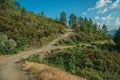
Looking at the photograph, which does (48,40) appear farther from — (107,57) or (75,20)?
(75,20)

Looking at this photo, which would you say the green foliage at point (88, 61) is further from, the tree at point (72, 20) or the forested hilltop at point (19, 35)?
the tree at point (72, 20)

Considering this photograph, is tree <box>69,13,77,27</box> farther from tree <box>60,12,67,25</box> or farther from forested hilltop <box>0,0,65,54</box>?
forested hilltop <box>0,0,65,54</box>

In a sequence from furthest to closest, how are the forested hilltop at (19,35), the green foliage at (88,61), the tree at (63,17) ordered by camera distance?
1. the tree at (63,17)
2. the forested hilltop at (19,35)
3. the green foliage at (88,61)

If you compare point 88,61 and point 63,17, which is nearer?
point 88,61

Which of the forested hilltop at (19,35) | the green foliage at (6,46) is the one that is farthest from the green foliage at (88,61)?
the forested hilltop at (19,35)

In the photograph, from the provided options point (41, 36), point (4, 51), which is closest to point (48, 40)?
point (41, 36)

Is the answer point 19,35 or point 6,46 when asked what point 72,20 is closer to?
point 19,35

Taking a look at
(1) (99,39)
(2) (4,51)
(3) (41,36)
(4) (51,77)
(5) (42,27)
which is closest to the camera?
(4) (51,77)

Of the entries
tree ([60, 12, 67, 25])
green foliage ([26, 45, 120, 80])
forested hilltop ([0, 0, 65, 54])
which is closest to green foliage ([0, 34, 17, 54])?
forested hilltop ([0, 0, 65, 54])

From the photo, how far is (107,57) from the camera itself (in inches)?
1889

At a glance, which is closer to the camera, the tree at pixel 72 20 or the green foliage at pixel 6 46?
the green foliage at pixel 6 46

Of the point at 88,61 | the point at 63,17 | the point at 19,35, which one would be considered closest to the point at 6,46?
the point at 19,35

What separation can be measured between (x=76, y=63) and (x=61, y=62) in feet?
8.75

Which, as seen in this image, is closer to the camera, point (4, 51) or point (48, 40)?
point (4, 51)
